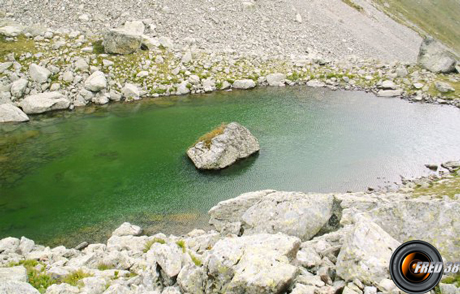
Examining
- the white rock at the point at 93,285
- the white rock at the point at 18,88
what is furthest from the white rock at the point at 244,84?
the white rock at the point at 93,285

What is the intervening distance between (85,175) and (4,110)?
64.8 ft

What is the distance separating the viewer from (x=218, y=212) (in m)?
21.0

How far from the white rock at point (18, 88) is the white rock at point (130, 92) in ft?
42.2

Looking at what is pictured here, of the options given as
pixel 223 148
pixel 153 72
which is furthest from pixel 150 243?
pixel 153 72

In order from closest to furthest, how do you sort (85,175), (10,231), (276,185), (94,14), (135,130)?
(10,231), (276,185), (85,175), (135,130), (94,14)

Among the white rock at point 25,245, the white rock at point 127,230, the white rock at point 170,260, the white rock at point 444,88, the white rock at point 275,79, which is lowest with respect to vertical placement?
the white rock at point 25,245

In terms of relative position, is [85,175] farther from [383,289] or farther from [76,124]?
[383,289]

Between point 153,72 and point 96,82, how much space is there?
→ 8585 millimetres

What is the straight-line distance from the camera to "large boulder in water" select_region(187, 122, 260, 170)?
30.5 metres

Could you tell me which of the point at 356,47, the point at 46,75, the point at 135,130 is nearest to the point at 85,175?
the point at 135,130

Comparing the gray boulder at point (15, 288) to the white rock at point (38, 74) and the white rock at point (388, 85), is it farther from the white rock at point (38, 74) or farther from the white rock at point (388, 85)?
the white rock at point (388, 85)

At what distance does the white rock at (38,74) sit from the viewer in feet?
152

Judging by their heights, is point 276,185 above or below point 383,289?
below

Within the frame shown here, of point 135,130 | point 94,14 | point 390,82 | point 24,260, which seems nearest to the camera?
point 24,260
